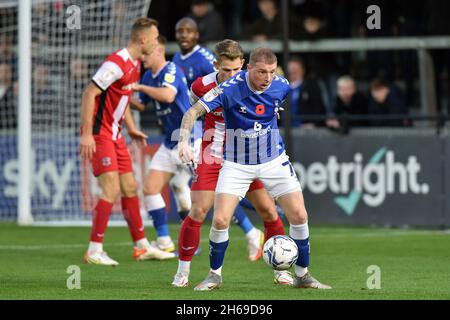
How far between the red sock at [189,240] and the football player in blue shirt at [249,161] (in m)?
0.30

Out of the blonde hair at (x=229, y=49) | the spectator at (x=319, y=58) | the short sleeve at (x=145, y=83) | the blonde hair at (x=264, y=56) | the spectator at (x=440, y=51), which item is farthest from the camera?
the spectator at (x=319, y=58)

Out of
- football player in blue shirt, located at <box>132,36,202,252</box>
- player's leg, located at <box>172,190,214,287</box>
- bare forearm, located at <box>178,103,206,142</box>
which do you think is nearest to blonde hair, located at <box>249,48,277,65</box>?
bare forearm, located at <box>178,103,206,142</box>

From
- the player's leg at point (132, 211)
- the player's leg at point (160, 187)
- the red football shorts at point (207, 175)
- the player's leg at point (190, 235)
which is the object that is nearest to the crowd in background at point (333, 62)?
the player's leg at point (160, 187)

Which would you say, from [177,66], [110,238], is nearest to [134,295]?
[177,66]

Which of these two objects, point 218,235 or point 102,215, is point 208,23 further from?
point 218,235

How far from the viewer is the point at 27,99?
51.5 ft

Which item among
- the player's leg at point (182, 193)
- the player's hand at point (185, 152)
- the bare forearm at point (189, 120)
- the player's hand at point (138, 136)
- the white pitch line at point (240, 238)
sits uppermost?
the bare forearm at point (189, 120)

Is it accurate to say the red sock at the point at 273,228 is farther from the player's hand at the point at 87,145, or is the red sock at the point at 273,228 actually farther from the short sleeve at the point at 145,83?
the short sleeve at the point at 145,83

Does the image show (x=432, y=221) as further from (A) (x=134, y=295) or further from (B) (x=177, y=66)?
(A) (x=134, y=295)

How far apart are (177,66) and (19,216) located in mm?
4563

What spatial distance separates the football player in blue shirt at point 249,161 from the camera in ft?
29.0

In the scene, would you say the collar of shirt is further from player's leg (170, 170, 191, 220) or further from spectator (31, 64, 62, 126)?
spectator (31, 64, 62, 126)

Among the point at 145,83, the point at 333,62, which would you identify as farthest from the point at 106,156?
the point at 333,62
